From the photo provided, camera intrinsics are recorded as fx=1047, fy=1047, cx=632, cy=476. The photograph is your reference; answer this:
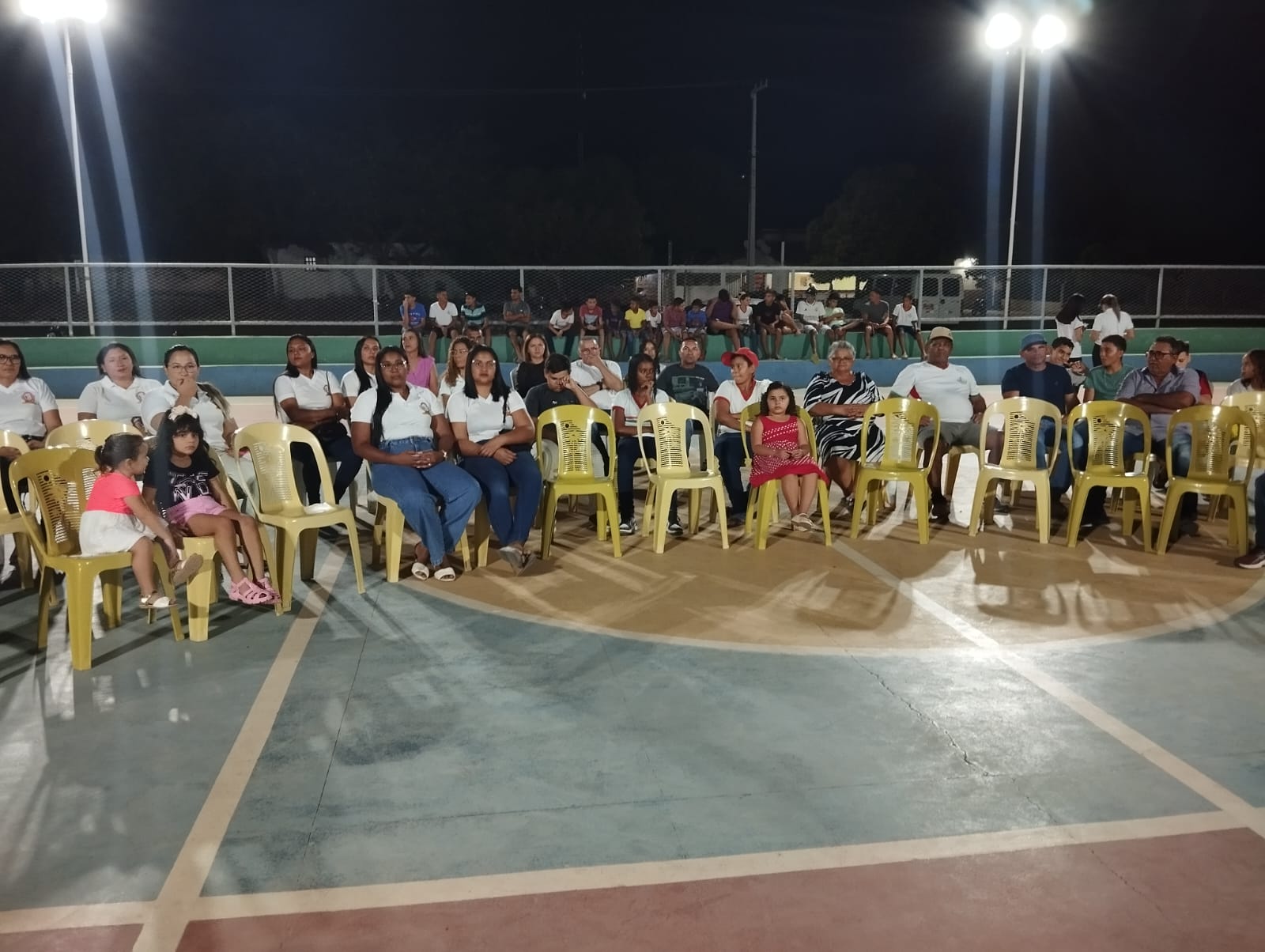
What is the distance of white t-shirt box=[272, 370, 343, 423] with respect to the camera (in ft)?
23.6

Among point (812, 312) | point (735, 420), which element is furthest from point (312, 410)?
point (812, 312)

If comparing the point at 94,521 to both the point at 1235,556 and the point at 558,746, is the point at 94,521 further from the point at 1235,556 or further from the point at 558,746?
the point at 1235,556

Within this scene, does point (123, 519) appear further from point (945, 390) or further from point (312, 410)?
point (945, 390)

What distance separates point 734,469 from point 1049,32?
14.2 m

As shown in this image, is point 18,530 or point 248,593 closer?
point 248,593

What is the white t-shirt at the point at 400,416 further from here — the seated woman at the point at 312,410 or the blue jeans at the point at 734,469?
the blue jeans at the point at 734,469

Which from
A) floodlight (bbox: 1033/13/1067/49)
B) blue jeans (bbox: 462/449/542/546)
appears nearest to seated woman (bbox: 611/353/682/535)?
blue jeans (bbox: 462/449/542/546)

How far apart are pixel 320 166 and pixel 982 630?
34160 millimetres

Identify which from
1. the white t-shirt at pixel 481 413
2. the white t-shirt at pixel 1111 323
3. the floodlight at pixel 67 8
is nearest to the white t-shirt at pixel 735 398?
the white t-shirt at pixel 481 413

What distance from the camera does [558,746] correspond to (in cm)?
382

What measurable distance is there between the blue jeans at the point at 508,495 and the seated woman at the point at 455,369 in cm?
79

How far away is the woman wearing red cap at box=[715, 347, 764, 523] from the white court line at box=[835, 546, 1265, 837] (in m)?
1.74

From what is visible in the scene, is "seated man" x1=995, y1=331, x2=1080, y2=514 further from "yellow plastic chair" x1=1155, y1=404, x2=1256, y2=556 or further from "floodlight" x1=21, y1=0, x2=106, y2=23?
"floodlight" x1=21, y1=0, x2=106, y2=23

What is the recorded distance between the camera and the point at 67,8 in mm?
14320
